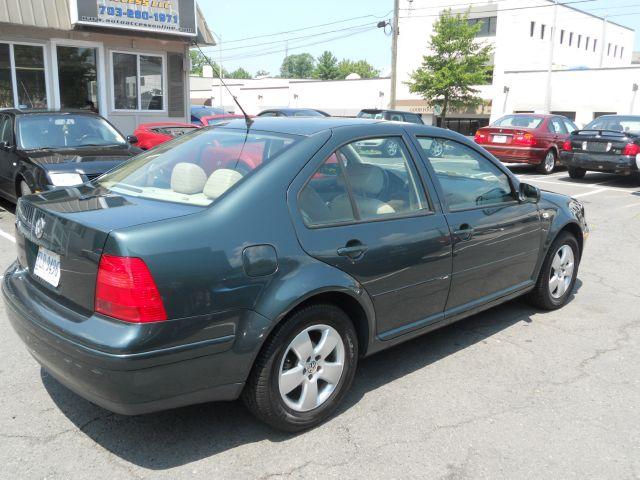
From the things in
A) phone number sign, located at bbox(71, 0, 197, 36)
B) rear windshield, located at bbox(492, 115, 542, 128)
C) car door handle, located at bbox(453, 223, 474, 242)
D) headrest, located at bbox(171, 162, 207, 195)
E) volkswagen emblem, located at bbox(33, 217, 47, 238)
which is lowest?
car door handle, located at bbox(453, 223, 474, 242)

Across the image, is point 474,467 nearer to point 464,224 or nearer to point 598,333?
point 464,224

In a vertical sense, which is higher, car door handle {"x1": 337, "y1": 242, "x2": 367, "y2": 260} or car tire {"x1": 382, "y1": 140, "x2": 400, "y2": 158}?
car tire {"x1": 382, "y1": 140, "x2": 400, "y2": 158}

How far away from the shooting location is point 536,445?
Result: 3094 mm

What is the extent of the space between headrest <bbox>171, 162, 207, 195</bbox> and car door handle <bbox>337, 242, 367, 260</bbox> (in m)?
0.85

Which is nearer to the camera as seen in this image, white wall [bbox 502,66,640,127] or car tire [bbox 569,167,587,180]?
car tire [bbox 569,167,587,180]

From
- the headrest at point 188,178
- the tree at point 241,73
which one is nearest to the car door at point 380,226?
the headrest at point 188,178

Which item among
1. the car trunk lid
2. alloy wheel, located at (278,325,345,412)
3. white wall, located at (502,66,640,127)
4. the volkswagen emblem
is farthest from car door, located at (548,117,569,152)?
white wall, located at (502,66,640,127)

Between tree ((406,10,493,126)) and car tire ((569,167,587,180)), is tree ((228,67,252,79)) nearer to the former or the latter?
tree ((406,10,493,126))

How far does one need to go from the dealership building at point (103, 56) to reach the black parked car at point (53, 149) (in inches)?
244

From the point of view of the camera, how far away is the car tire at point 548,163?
15264 millimetres

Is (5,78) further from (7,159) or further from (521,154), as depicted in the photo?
(521,154)

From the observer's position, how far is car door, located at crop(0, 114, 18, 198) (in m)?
8.01

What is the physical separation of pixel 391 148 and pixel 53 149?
19.4ft

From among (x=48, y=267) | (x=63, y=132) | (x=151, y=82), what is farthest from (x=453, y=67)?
(x=48, y=267)
